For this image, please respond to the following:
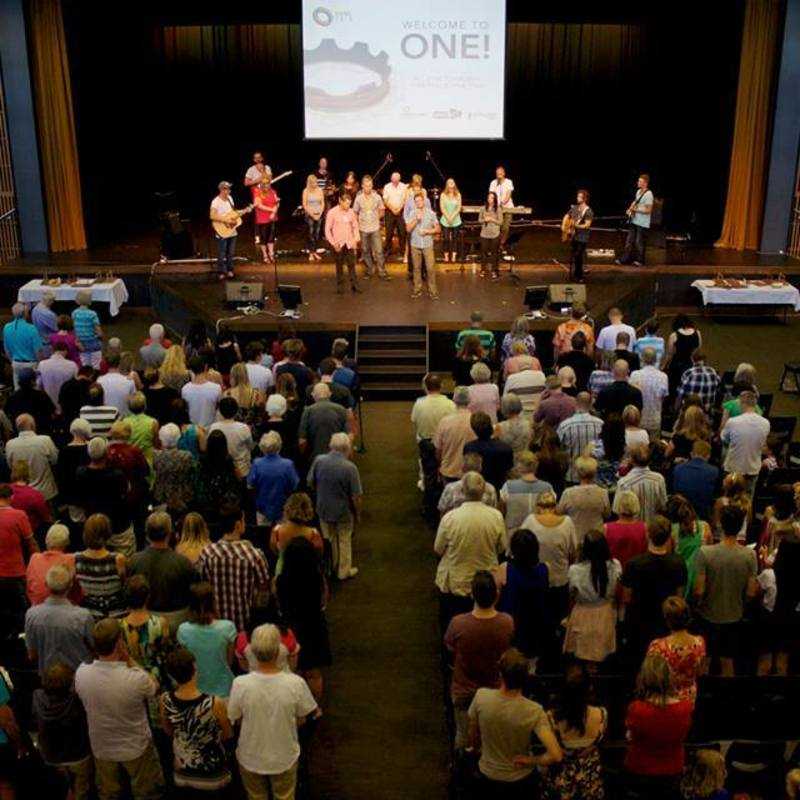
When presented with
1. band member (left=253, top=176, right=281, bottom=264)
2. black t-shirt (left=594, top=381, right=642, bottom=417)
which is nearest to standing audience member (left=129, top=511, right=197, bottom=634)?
black t-shirt (left=594, top=381, right=642, bottom=417)

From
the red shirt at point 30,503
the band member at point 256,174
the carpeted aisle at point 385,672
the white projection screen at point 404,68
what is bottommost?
the carpeted aisle at point 385,672

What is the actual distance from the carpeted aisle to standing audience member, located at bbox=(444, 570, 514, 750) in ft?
2.58

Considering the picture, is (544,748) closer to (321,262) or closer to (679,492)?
(679,492)

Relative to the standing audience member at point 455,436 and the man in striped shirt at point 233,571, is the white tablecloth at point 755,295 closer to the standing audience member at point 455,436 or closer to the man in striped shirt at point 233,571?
the standing audience member at point 455,436

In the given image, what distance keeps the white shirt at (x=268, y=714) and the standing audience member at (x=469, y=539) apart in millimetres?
1568

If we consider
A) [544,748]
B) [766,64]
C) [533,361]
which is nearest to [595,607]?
[544,748]

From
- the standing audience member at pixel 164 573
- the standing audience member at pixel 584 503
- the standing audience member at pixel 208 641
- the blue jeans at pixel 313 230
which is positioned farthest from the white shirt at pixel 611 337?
the blue jeans at pixel 313 230

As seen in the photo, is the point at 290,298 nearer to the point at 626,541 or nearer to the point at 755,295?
the point at 755,295

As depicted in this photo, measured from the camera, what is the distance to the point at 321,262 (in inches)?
648

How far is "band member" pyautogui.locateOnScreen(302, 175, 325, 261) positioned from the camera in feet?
52.3

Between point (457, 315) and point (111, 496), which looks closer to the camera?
point (111, 496)

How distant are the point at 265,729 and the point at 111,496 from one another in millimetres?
2455

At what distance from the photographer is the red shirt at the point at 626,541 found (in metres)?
5.98

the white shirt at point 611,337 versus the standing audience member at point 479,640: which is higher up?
the white shirt at point 611,337
